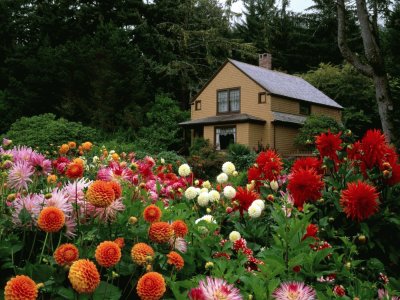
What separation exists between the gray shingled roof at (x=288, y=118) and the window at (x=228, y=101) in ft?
7.91

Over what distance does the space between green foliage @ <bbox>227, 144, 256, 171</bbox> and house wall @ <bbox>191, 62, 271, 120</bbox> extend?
3.64 m

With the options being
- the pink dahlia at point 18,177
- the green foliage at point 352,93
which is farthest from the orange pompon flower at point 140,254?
the green foliage at point 352,93

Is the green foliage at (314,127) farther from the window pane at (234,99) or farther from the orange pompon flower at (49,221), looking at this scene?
the orange pompon flower at (49,221)

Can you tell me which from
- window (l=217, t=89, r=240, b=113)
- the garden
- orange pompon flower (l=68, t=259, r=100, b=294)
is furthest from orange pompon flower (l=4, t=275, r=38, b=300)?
window (l=217, t=89, r=240, b=113)

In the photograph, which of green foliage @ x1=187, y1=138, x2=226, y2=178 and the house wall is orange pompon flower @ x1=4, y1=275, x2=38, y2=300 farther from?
the house wall

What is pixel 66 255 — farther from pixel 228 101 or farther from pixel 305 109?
pixel 305 109

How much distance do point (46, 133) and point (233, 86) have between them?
35.9ft

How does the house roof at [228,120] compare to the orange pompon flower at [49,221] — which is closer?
the orange pompon flower at [49,221]

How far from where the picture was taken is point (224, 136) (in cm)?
2481

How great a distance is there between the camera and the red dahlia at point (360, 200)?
94.0 inches

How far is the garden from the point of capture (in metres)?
1.45

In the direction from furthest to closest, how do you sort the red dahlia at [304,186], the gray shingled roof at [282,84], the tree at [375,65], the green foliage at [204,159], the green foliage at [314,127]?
the gray shingled roof at [282,84]
the green foliage at [314,127]
the green foliage at [204,159]
the tree at [375,65]
the red dahlia at [304,186]

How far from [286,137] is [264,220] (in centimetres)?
2250

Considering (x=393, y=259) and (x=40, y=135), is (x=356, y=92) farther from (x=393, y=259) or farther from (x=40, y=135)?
(x=393, y=259)
